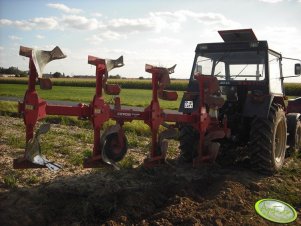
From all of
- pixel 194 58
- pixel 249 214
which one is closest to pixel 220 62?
pixel 194 58

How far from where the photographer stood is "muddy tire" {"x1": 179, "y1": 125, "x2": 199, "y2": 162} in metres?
6.36

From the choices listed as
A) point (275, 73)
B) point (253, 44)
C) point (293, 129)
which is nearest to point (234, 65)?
point (253, 44)

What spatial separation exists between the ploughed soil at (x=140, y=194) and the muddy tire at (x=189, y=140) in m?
0.24

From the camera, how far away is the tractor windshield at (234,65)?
6422 millimetres

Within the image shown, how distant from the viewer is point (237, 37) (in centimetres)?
667

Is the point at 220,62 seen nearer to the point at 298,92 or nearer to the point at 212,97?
the point at 212,97

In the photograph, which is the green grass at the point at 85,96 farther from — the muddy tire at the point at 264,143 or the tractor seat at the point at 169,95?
the tractor seat at the point at 169,95

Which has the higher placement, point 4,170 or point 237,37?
point 237,37

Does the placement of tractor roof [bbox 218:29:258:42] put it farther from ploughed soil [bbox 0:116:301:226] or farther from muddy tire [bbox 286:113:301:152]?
ploughed soil [bbox 0:116:301:226]

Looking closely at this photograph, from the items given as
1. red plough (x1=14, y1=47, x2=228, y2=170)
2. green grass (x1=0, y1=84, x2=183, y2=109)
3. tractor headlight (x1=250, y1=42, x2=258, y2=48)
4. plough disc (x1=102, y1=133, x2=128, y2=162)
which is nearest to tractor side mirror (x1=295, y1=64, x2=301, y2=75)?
tractor headlight (x1=250, y1=42, x2=258, y2=48)

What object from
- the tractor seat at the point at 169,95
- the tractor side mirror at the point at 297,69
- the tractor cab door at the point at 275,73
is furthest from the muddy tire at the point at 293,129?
the tractor seat at the point at 169,95

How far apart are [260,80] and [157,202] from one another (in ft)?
10.0

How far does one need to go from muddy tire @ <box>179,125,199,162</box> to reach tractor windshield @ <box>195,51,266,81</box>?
1.17 metres

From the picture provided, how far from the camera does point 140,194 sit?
15.1ft
